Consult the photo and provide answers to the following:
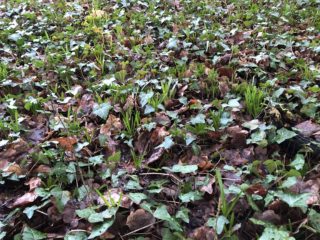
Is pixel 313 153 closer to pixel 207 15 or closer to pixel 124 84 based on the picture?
pixel 124 84

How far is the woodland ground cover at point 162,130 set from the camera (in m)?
1.66

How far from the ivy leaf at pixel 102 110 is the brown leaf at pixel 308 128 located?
3.83ft

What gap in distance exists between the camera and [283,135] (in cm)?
206

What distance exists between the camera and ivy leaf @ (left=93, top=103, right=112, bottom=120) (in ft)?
7.88

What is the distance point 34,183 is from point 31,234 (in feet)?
1.06

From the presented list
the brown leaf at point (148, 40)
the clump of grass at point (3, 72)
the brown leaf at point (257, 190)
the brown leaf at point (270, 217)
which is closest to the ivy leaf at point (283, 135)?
the brown leaf at point (257, 190)

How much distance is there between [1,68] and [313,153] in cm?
242

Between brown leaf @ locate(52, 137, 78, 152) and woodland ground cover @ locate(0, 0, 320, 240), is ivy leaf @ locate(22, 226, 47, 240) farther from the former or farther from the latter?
brown leaf @ locate(52, 137, 78, 152)

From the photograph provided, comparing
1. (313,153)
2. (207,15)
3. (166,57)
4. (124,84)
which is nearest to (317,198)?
(313,153)

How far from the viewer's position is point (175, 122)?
227cm

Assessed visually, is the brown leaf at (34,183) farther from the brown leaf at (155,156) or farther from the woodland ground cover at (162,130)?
the brown leaf at (155,156)

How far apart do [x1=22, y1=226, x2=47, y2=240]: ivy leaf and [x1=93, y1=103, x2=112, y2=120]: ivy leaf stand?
92 centimetres

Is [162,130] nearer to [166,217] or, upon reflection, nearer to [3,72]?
[166,217]

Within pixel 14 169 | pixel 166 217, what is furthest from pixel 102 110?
pixel 166 217
